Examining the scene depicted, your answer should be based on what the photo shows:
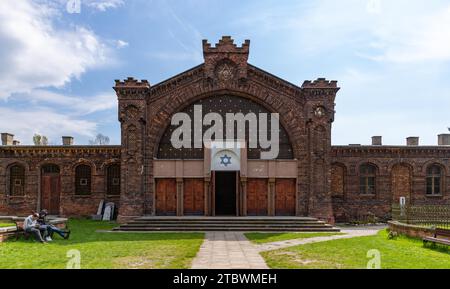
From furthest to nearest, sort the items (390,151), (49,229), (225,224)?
(390,151), (225,224), (49,229)

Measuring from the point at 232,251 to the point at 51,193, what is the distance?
60.6ft

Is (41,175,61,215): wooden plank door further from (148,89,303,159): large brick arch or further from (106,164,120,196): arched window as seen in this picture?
(148,89,303,159): large brick arch

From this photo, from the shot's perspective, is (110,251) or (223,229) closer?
(110,251)

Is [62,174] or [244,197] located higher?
[62,174]

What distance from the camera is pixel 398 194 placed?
2742 cm

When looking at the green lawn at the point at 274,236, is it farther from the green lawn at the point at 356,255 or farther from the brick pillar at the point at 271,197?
the brick pillar at the point at 271,197

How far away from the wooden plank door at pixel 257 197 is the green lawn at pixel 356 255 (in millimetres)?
8134

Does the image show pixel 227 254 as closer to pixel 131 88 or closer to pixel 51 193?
pixel 131 88

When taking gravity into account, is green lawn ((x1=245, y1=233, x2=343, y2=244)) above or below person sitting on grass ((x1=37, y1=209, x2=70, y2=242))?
below

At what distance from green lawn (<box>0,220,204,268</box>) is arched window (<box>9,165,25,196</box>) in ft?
37.3

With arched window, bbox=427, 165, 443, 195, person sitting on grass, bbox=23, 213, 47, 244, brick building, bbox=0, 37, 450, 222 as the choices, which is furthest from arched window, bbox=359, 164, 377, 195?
person sitting on grass, bbox=23, 213, 47, 244

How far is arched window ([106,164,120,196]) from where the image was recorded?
1075 inches

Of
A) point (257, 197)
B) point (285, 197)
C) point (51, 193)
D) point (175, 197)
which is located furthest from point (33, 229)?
point (285, 197)

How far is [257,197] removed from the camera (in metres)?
24.7
